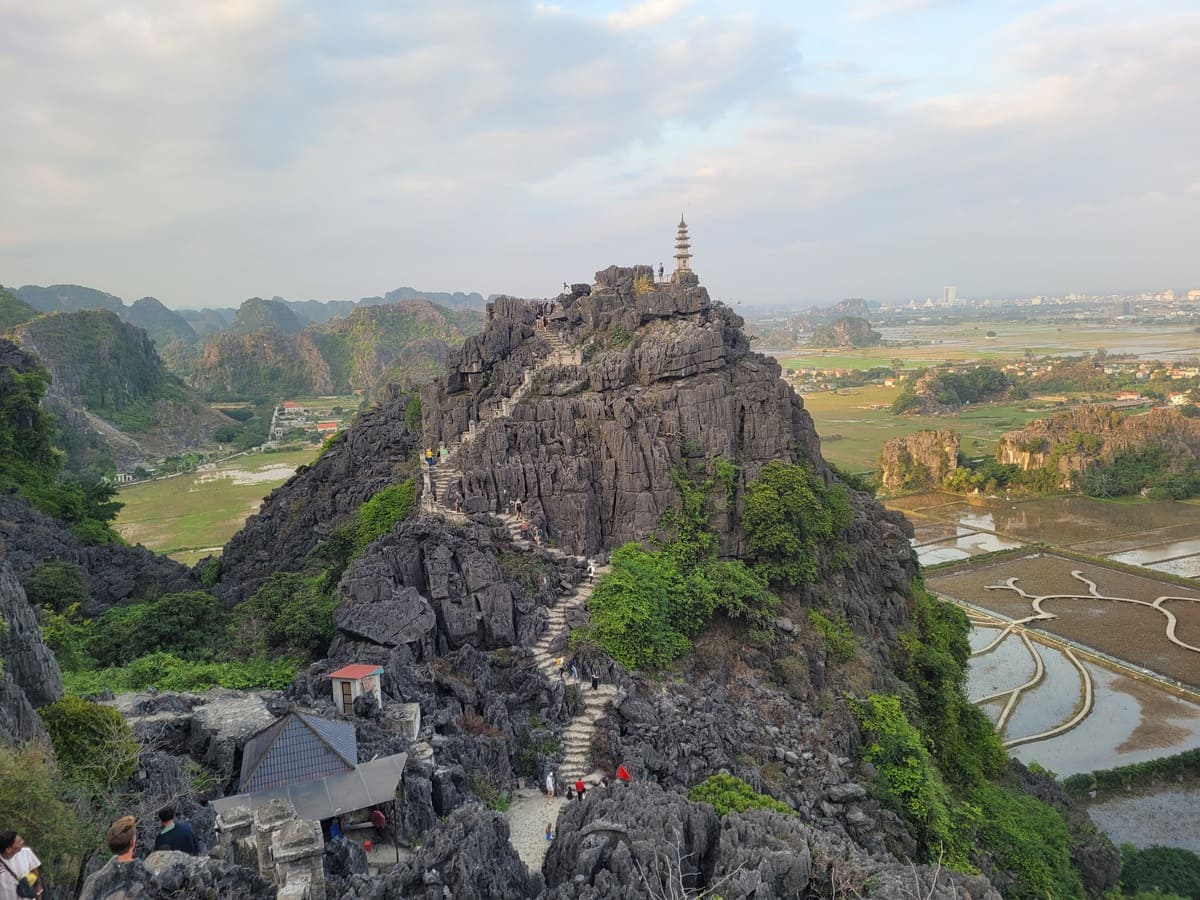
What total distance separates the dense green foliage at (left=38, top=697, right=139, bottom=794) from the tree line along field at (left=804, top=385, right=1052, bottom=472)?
76285mm

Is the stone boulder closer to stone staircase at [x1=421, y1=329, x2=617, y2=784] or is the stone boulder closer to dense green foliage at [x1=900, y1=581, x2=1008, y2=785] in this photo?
stone staircase at [x1=421, y1=329, x2=617, y2=784]

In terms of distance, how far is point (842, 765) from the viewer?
66.2 ft

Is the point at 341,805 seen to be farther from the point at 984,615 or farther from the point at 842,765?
the point at 984,615

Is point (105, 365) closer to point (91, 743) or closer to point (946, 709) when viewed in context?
point (91, 743)

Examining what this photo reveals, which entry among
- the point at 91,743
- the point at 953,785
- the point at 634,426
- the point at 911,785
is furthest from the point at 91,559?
the point at 953,785

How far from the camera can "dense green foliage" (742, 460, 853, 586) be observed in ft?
84.7

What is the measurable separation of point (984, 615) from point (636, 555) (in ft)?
89.1

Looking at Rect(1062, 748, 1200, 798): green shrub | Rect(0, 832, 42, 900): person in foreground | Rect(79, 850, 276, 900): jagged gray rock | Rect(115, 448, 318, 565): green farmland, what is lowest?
Rect(1062, 748, 1200, 798): green shrub

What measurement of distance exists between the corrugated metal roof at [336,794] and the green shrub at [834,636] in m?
16.0

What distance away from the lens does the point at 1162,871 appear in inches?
823

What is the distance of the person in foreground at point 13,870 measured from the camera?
7.38 meters

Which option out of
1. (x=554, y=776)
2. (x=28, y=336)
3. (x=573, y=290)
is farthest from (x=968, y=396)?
(x=28, y=336)

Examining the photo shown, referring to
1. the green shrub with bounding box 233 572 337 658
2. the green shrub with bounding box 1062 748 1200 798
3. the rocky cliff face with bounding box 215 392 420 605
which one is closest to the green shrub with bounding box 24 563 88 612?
the rocky cliff face with bounding box 215 392 420 605

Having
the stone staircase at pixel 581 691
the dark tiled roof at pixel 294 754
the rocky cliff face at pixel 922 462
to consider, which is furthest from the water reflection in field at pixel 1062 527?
the dark tiled roof at pixel 294 754
